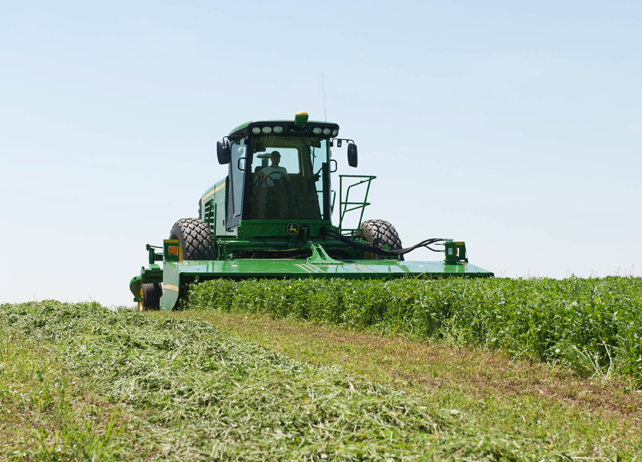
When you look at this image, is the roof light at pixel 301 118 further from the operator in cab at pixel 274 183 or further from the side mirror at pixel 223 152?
the side mirror at pixel 223 152

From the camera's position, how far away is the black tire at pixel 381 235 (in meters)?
12.4

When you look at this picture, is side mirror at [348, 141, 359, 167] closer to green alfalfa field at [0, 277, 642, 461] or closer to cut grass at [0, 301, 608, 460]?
green alfalfa field at [0, 277, 642, 461]

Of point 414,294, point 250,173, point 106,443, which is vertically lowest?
point 106,443

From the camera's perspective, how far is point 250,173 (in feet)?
37.4

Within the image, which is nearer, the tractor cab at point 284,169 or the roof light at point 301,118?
the roof light at point 301,118

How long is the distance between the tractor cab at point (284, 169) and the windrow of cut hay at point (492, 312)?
248 cm

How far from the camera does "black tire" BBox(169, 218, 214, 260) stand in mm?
11500

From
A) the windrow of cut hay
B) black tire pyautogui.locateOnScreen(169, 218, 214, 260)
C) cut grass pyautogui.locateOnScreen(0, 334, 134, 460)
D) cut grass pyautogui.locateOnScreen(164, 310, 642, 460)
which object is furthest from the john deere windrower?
cut grass pyautogui.locateOnScreen(0, 334, 134, 460)

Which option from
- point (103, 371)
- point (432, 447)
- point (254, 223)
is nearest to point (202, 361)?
point (103, 371)

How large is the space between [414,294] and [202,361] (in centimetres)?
296

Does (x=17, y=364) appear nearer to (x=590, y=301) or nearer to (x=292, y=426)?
(x=292, y=426)

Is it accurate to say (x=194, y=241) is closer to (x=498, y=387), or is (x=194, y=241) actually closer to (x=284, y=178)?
(x=284, y=178)

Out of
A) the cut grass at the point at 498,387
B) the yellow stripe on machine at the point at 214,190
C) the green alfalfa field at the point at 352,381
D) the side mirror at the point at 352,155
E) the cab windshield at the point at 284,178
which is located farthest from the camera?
the yellow stripe on machine at the point at 214,190

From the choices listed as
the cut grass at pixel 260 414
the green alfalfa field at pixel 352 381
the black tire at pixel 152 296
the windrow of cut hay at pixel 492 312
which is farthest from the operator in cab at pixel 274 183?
the cut grass at pixel 260 414
